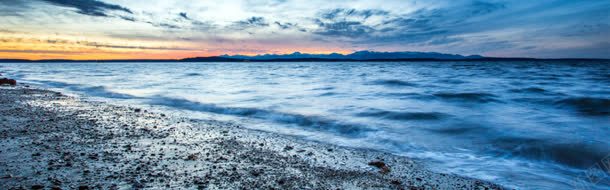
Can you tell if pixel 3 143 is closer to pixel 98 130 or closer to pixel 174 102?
pixel 98 130

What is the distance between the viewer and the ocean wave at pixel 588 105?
11488 millimetres

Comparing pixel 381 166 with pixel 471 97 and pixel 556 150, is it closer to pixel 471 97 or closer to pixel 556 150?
pixel 556 150

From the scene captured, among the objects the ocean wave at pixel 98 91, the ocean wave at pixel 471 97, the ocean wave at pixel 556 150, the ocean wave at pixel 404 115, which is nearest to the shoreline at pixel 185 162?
the ocean wave at pixel 556 150

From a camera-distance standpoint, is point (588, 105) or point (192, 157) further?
point (588, 105)

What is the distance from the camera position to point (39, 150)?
464 cm

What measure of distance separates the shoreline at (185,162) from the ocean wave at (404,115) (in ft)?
14.4

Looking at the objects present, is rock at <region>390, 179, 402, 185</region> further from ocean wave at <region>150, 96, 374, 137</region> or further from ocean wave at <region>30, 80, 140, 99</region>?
ocean wave at <region>30, 80, 140, 99</region>

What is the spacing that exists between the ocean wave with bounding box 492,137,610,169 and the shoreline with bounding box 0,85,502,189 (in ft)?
8.16

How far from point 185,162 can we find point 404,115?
758cm

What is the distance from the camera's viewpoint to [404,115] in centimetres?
1023

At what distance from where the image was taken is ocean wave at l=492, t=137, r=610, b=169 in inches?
221

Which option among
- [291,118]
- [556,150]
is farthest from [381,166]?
[291,118]

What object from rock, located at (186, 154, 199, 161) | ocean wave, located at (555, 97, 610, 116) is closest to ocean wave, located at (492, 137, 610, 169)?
rock, located at (186, 154, 199, 161)

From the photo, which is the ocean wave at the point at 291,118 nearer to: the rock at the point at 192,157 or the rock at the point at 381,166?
the rock at the point at 381,166
